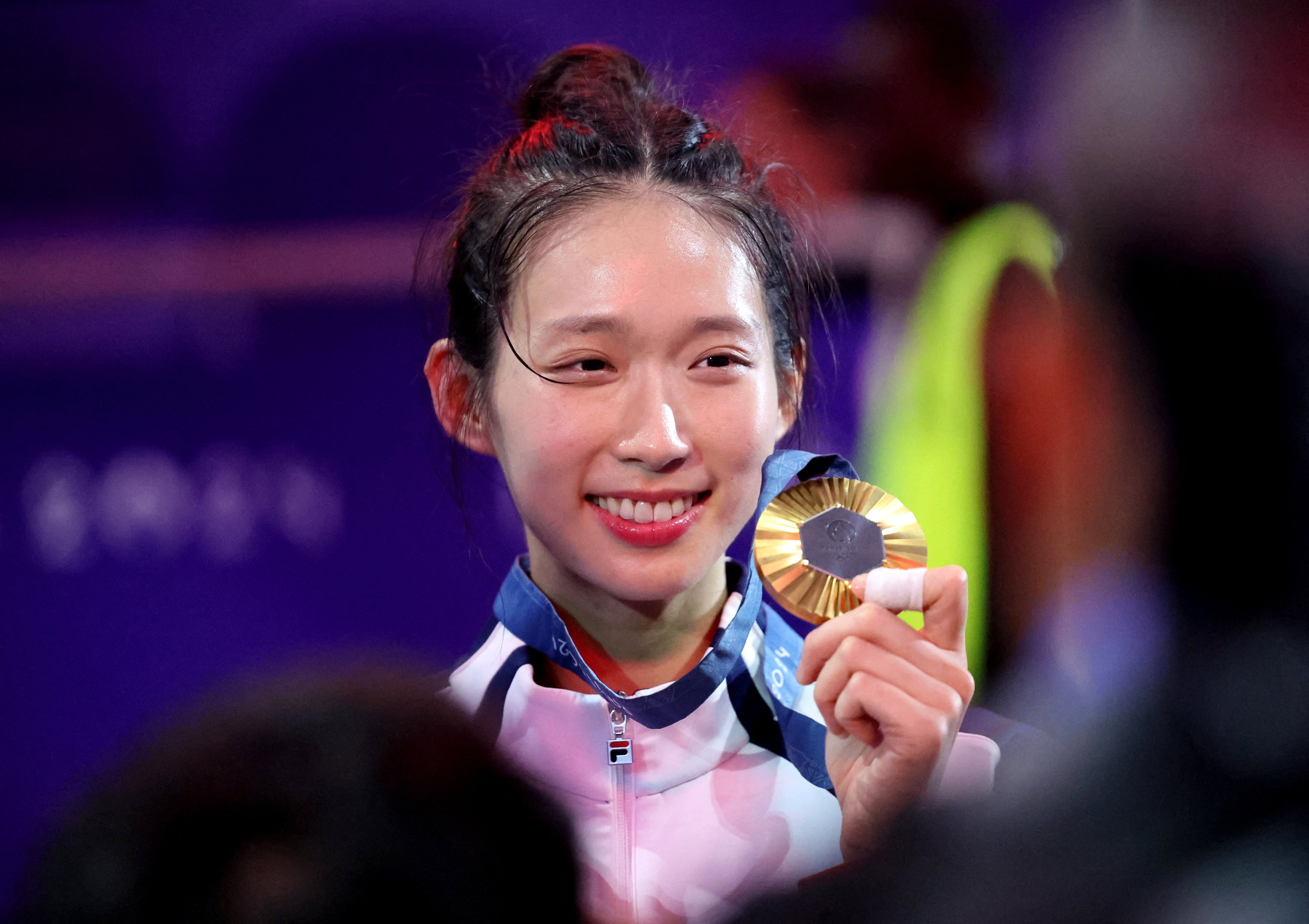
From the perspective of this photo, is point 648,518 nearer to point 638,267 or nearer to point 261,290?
point 638,267

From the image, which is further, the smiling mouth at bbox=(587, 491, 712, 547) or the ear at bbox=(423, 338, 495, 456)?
the ear at bbox=(423, 338, 495, 456)

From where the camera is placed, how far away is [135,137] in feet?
3.79

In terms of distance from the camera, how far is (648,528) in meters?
0.98

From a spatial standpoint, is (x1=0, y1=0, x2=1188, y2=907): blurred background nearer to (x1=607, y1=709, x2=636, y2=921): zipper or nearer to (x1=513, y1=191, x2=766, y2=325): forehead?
(x1=513, y1=191, x2=766, y2=325): forehead

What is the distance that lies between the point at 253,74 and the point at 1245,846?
1173 mm

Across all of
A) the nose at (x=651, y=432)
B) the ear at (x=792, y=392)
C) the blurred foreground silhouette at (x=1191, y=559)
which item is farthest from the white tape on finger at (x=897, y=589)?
the ear at (x=792, y=392)

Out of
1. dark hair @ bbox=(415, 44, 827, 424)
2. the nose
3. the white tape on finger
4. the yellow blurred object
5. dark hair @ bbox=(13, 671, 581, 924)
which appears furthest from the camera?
the yellow blurred object

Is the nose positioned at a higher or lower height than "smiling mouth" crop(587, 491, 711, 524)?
higher

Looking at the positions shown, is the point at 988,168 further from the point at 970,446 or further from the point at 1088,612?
the point at 1088,612

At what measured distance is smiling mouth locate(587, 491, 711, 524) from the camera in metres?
0.99

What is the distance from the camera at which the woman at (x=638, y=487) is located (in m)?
0.98

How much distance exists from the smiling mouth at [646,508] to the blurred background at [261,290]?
34 centimetres

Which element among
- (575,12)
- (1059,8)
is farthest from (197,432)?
(1059,8)

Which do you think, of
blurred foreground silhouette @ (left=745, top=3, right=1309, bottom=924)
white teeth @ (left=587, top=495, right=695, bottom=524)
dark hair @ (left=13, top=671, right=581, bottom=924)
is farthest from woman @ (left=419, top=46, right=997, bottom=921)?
dark hair @ (left=13, top=671, right=581, bottom=924)
